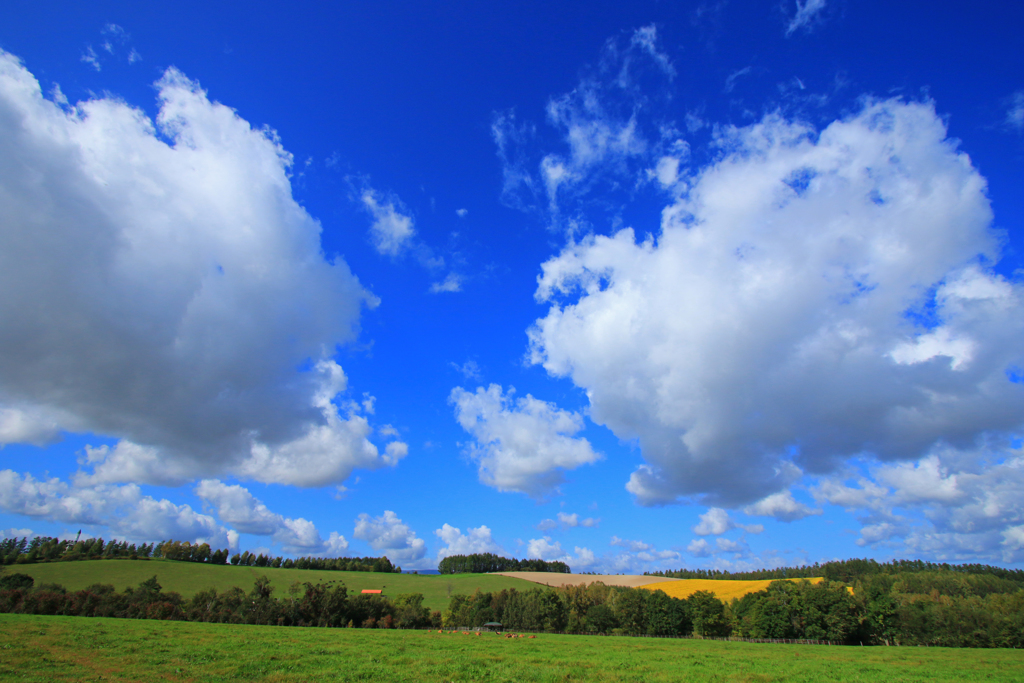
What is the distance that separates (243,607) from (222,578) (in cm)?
6715

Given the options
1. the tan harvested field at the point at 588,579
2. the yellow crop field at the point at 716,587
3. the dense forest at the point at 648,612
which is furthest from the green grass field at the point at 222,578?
the yellow crop field at the point at 716,587

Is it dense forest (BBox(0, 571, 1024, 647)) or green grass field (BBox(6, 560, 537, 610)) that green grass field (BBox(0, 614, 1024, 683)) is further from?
green grass field (BBox(6, 560, 537, 610))

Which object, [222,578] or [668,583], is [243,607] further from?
[668,583]

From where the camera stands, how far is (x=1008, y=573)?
645 ft

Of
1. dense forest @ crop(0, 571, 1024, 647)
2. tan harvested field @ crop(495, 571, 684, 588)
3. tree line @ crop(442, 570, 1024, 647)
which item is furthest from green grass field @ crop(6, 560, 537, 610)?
tree line @ crop(442, 570, 1024, 647)

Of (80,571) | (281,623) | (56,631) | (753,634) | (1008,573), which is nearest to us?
(56,631)

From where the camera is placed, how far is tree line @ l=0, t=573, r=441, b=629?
273 feet

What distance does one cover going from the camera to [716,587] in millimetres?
137125

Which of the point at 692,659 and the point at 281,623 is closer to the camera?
the point at 692,659

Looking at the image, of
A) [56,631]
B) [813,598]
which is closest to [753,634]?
[813,598]

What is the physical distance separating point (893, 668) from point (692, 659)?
1925 cm

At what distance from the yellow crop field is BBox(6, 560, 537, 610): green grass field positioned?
42.1m

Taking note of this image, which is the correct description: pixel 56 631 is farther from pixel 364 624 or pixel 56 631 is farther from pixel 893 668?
pixel 893 668

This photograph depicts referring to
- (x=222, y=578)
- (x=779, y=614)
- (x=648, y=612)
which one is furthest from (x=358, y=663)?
(x=222, y=578)
